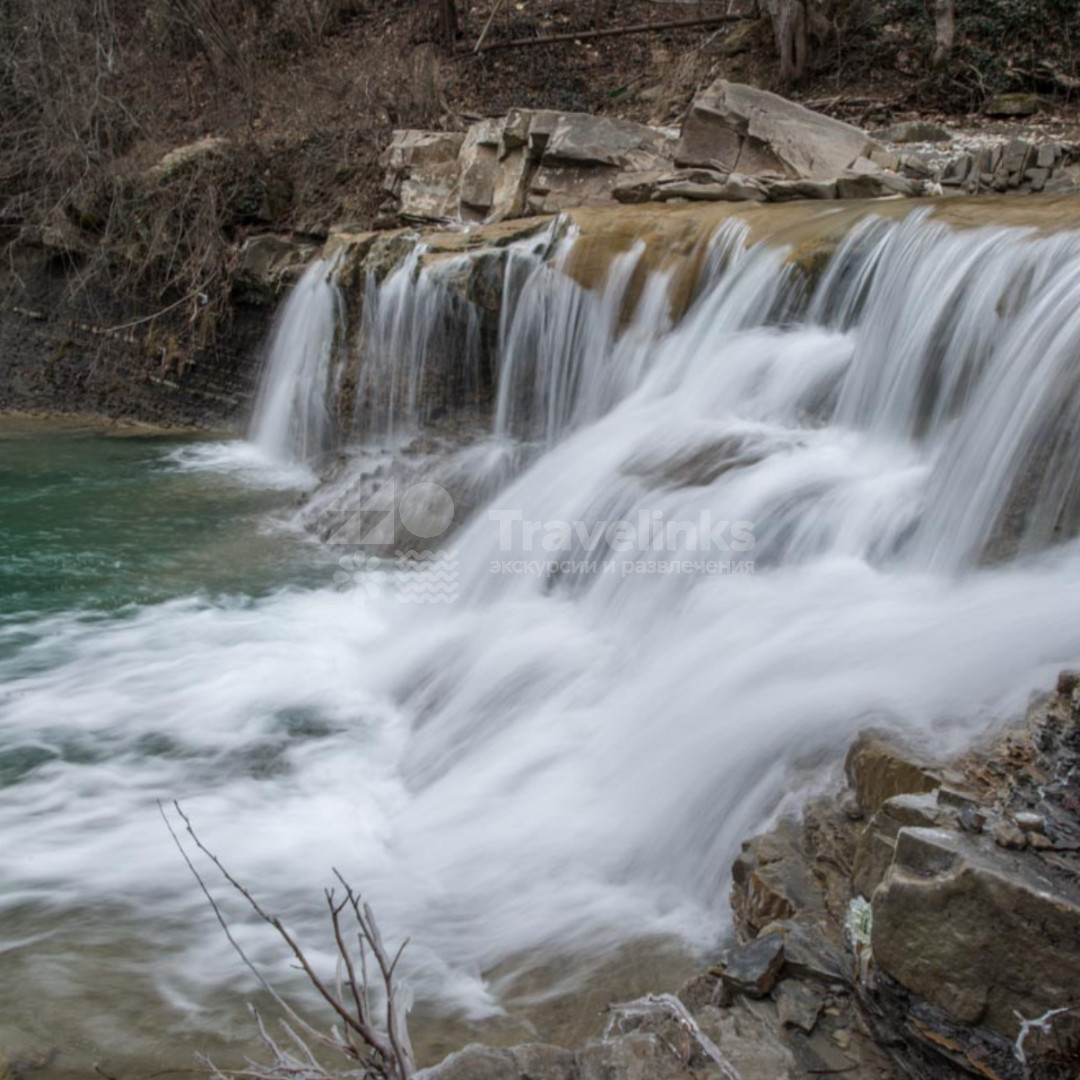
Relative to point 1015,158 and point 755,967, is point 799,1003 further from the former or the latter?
point 1015,158

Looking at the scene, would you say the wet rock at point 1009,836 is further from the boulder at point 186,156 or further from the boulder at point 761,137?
the boulder at point 186,156

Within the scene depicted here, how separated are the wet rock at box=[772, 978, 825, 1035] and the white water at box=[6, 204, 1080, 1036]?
78cm

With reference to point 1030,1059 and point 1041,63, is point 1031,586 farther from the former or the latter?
point 1041,63

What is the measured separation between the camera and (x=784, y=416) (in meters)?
6.03

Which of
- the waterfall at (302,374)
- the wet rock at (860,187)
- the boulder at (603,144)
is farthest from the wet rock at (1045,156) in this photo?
the waterfall at (302,374)

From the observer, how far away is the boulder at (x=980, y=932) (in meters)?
1.89

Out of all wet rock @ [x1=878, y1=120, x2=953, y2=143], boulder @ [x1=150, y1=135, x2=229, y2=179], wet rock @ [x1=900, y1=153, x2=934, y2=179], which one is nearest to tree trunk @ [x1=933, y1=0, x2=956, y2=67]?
wet rock @ [x1=878, y1=120, x2=953, y2=143]

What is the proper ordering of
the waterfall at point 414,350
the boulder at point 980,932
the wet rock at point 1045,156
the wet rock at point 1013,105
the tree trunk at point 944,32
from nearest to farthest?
the boulder at point 980,932 < the wet rock at point 1045,156 < the waterfall at point 414,350 < the wet rock at point 1013,105 < the tree trunk at point 944,32

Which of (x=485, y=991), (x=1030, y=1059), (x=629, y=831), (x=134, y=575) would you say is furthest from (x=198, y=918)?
(x=134, y=575)

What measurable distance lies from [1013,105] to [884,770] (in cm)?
1050

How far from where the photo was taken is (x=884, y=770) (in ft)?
9.16

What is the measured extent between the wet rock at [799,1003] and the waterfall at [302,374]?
7.80 meters

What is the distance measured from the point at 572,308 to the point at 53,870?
547 centimetres

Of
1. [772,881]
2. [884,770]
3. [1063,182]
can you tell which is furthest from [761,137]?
[772,881]
